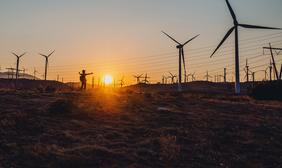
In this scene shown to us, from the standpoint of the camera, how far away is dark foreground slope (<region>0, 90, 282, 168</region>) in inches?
696

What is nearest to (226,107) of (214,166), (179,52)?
(214,166)

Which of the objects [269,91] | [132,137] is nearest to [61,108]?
[132,137]

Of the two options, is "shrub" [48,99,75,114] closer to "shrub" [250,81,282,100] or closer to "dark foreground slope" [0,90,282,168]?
"dark foreground slope" [0,90,282,168]

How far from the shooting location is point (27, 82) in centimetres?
19150

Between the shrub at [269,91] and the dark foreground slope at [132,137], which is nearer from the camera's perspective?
the dark foreground slope at [132,137]

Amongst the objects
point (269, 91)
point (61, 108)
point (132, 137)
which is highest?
point (269, 91)

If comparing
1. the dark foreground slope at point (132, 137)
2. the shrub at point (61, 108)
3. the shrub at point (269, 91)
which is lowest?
the dark foreground slope at point (132, 137)

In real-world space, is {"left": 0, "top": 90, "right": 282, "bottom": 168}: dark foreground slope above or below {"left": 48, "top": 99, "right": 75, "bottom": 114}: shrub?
below

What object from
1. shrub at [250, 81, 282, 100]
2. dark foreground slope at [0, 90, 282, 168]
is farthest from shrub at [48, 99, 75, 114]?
shrub at [250, 81, 282, 100]

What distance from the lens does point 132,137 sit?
21969mm

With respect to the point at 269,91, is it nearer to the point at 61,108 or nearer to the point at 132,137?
the point at 61,108

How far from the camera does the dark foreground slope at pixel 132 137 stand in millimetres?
17672

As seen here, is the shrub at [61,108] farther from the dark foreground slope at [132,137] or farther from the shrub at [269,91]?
the shrub at [269,91]

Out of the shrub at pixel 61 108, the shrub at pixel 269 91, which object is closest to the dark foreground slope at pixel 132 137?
the shrub at pixel 61 108
